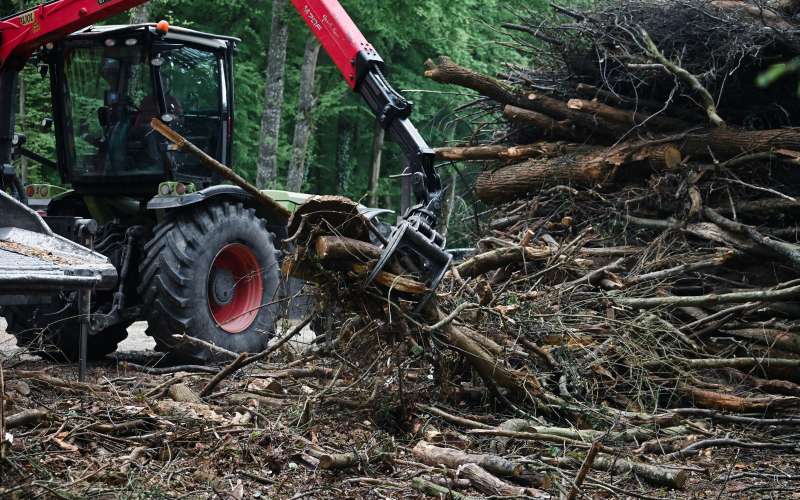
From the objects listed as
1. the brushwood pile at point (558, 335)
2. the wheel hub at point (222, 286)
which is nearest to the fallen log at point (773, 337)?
the brushwood pile at point (558, 335)

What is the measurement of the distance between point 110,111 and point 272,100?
26.4 feet

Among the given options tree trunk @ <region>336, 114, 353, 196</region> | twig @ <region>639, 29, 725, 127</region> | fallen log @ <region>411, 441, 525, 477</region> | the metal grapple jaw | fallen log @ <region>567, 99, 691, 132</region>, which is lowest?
tree trunk @ <region>336, 114, 353, 196</region>

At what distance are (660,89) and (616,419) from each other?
384cm

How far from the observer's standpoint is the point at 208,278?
832 centimetres

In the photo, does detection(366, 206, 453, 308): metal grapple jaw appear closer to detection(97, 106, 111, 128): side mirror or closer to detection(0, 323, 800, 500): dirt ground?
detection(0, 323, 800, 500): dirt ground

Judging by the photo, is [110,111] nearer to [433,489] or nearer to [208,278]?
[208,278]

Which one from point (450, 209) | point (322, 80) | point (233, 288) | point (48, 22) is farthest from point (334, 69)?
point (233, 288)

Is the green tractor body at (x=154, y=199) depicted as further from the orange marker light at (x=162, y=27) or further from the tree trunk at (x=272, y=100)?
the tree trunk at (x=272, y=100)

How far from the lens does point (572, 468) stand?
5109 millimetres

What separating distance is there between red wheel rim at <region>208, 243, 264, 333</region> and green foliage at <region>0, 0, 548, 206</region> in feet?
23.3

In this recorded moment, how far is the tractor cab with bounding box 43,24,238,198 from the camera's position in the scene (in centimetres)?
856

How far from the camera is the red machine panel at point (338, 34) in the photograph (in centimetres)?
709

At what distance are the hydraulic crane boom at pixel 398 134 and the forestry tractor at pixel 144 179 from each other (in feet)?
0.09

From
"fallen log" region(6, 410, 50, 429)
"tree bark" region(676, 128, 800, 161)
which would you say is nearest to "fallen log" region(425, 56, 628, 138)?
"tree bark" region(676, 128, 800, 161)
